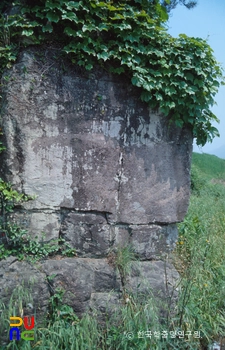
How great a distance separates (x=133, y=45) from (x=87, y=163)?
1.10 m

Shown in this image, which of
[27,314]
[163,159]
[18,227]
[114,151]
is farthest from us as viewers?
[163,159]

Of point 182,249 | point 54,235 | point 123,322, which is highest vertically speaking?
point 54,235

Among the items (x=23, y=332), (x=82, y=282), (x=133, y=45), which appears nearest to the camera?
(x=23, y=332)

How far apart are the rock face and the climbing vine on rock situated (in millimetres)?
139

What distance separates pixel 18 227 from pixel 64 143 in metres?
0.80

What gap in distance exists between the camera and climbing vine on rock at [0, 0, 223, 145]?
2.72 meters

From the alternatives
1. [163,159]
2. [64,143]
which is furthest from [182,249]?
[64,143]

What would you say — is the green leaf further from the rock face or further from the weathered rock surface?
the weathered rock surface

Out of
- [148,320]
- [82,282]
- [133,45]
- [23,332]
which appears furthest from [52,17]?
[148,320]

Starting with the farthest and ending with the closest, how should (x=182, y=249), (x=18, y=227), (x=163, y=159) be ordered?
(x=182, y=249) < (x=163, y=159) < (x=18, y=227)

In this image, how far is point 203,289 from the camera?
10.3 ft

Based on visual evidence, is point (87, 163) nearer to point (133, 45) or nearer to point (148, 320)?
point (133, 45)

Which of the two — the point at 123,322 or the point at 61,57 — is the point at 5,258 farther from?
→ the point at 61,57

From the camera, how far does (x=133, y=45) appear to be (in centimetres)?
289
